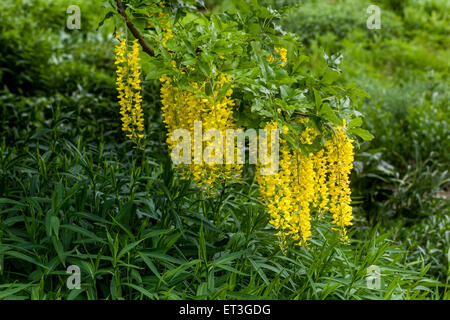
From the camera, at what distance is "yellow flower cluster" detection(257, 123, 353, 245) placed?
90.4 inches

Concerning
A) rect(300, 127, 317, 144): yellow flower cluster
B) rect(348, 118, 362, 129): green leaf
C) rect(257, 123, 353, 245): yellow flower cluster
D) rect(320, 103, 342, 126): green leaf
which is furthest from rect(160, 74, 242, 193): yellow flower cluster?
rect(348, 118, 362, 129): green leaf

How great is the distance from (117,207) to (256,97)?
110 centimetres

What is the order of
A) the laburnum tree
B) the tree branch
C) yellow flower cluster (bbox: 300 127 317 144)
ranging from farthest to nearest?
1. the tree branch
2. yellow flower cluster (bbox: 300 127 317 144)
3. the laburnum tree

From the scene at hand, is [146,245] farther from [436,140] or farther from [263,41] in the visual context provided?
[436,140]

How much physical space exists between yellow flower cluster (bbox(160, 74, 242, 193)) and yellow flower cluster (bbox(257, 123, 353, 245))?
8.4 inches

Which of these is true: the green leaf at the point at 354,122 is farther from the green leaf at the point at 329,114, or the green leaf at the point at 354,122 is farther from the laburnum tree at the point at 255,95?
the green leaf at the point at 329,114

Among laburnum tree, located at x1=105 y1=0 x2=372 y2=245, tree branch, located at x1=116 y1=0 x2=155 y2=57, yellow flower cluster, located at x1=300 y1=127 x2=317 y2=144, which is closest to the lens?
laburnum tree, located at x1=105 y1=0 x2=372 y2=245

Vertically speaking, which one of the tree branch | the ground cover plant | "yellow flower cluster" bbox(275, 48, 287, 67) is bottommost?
the ground cover plant

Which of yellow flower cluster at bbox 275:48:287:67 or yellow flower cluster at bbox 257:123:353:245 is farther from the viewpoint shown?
yellow flower cluster at bbox 275:48:287:67

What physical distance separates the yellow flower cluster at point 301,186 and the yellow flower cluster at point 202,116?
0.21 metres

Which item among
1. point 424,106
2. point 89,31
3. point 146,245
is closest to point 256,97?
point 146,245

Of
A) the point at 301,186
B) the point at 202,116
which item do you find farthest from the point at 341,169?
the point at 202,116

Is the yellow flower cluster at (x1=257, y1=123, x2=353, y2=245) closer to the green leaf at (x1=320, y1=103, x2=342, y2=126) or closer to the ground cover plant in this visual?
the ground cover plant
